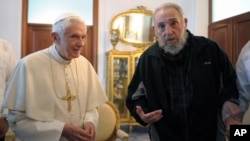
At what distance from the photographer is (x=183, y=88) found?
156 centimetres

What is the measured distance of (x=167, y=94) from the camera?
1.58 meters

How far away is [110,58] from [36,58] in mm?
3590

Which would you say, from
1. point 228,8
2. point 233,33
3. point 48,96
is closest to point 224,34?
point 233,33

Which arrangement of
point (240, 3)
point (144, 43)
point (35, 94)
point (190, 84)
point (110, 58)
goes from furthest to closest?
1. point (144, 43)
2. point (110, 58)
3. point (240, 3)
4. point (35, 94)
5. point (190, 84)

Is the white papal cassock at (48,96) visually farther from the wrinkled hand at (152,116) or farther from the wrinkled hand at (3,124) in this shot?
the wrinkled hand at (152,116)

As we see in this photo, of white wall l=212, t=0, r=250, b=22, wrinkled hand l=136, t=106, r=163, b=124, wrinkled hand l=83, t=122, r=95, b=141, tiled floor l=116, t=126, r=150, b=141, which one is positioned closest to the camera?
wrinkled hand l=136, t=106, r=163, b=124

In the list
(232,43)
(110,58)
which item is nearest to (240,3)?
(232,43)

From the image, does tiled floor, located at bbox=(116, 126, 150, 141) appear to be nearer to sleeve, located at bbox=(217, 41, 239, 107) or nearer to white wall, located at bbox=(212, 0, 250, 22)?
white wall, located at bbox=(212, 0, 250, 22)

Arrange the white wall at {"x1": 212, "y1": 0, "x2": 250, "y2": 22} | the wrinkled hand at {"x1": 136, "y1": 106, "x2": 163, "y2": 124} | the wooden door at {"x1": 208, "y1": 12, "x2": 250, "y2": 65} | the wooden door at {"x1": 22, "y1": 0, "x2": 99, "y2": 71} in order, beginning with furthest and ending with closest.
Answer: the wooden door at {"x1": 22, "y1": 0, "x2": 99, "y2": 71} → the white wall at {"x1": 212, "y1": 0, "x2": 250, "y2": 22} → the wooden door at {"x1": 208, "y1": 12, "x2": 250, "y2": 65} → the wrinkled hand at {"x1": 136, "y1": 106, "x2": 163, "y2": 124}

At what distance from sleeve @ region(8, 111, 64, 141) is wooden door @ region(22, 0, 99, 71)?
401cm

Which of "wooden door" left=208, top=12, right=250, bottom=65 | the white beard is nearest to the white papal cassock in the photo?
the white beard

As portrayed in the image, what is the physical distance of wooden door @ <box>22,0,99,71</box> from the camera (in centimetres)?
544

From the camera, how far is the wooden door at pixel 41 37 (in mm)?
5441

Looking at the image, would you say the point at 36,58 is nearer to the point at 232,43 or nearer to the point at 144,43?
the point at 232,43
